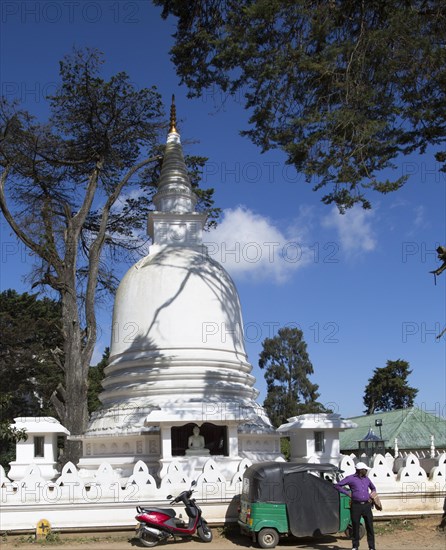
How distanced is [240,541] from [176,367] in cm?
684

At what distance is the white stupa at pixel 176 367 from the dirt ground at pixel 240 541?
315cm

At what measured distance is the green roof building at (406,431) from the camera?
3472 centimetres

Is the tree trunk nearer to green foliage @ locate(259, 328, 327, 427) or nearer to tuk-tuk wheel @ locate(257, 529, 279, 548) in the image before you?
tuk-tuk wheel @ locate(257, 529, 279, 548)

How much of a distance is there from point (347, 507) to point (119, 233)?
75.9ft

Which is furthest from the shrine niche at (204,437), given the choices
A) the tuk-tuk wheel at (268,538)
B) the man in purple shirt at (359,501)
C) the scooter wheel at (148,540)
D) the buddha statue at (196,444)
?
the man in purple shirt at (359,501)

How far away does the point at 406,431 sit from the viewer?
3578 cm

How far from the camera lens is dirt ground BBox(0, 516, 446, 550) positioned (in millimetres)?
12211

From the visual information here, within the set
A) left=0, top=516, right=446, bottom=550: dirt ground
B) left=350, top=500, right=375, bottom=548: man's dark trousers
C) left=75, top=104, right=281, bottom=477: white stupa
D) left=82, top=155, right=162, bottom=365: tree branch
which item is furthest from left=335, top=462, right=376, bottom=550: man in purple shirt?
left=82, top=155, right=162, bottom=365: tree branch

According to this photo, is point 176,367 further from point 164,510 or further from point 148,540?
point 148,540

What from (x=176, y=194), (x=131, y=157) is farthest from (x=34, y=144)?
(x=176, y=194)

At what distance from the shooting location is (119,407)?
733 inches

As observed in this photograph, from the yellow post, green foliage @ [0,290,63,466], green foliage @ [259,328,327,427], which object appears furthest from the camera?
green foliage @ [259,328,327,427]

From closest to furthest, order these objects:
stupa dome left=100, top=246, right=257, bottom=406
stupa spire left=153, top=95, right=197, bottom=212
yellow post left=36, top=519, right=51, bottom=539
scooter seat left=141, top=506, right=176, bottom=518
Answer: scooter seat left=141, top=506, right=176, bottom=518, yellow post left=36, top=519, right=51, bottom=539, stupa dome left=100, top=246, right=257, bottom=406, stupa spire left=153, top=95, right=197, bottom=212

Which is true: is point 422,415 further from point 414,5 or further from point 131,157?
point 414,5
